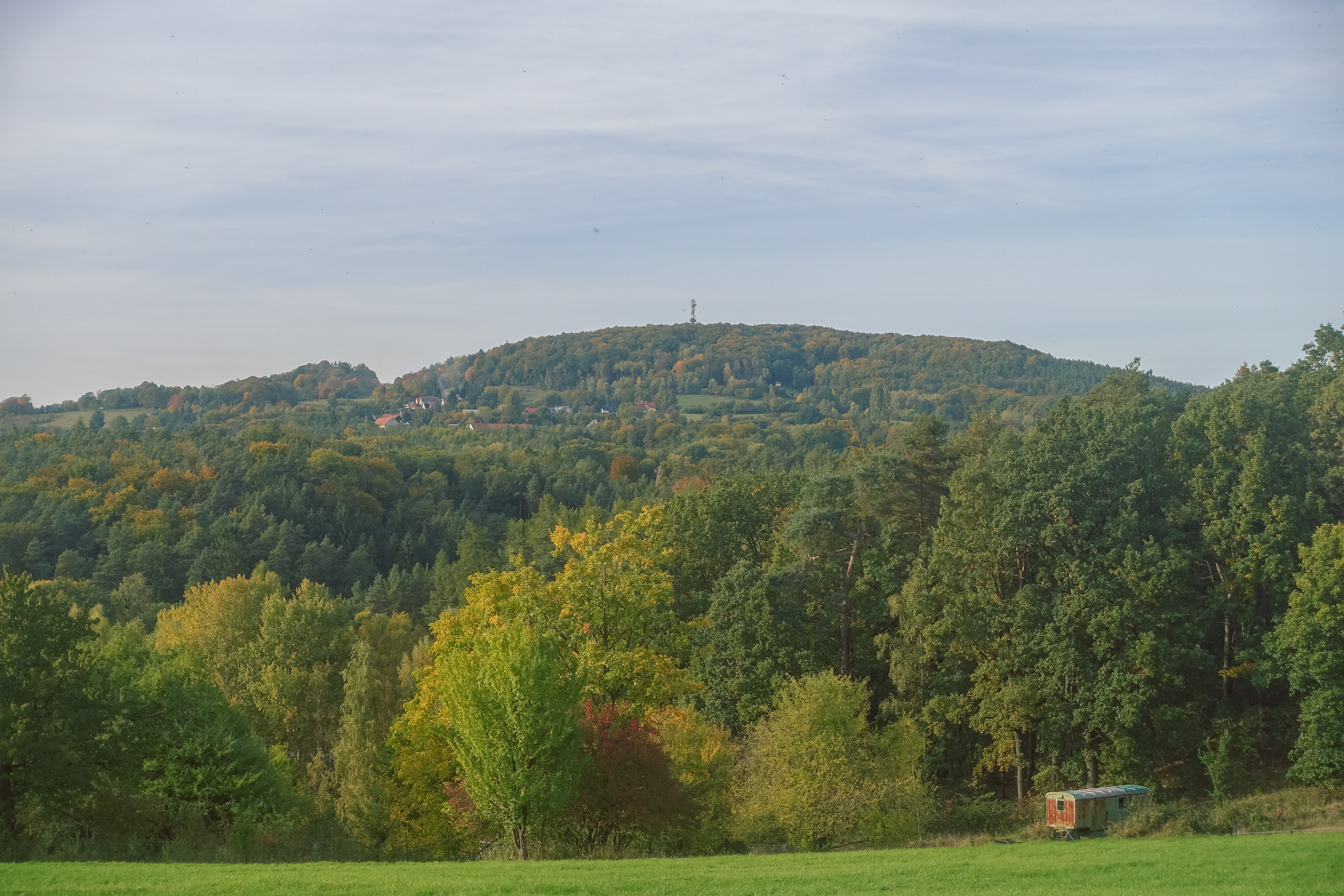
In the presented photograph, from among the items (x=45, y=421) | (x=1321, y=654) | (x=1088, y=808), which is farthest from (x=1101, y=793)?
(x=45, y=421)

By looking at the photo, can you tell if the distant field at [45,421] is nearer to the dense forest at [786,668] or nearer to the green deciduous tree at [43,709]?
the dense forest at [786,668]

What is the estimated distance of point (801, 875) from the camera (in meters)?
20.0

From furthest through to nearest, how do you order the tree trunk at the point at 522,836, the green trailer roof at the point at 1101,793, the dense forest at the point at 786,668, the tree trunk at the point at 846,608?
the tree trunk at the point at 846,608 < the green trailer roof at the point at 1101,793 < the dense forest at the point at 786,668 < the tree trunk at the point at 522,836

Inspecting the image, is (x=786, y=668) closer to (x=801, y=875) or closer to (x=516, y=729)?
(x=516, y=729)

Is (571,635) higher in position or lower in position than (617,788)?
higher

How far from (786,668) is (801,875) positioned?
20068 millimetres

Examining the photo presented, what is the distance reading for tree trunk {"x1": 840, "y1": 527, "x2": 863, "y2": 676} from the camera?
4275 cm

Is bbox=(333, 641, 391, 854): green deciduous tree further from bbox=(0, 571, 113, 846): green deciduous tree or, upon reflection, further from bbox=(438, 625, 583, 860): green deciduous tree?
bbox=(438, 625, 583, 860): green deciduous tree

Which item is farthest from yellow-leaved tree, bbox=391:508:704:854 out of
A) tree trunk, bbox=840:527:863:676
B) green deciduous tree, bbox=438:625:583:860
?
tree trunk, bbox=840:527:863:676

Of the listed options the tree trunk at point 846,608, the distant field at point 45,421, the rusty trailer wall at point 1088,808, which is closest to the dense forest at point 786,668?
the tree trunk at point 846,608

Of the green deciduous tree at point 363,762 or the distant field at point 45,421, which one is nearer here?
the green deciduous tree at point 363,762

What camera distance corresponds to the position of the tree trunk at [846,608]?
1683 inches

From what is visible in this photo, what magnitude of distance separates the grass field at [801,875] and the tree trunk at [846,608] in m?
18.9

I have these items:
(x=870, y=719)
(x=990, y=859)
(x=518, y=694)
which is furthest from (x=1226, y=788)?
(x=518, y=694)
